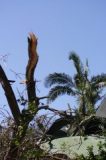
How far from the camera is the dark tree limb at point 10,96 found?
5020 millimetres

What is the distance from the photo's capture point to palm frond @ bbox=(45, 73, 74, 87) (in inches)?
1124

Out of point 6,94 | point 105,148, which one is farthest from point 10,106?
point 105,148

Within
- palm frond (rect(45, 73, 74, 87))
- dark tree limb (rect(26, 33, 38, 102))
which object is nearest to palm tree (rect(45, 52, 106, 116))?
palm frond (rect(45, 73, 74, 87))

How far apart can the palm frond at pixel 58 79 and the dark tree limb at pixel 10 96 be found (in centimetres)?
2334

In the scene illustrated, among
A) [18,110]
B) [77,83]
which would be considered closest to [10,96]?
[18,110]

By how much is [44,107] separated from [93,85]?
2245cm

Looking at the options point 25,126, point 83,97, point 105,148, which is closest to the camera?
point 25,126

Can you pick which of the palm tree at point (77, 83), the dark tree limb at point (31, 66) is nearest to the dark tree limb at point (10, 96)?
the dark tree limb at point (31, 66)

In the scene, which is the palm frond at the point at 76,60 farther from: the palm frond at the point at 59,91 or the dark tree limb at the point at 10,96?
the dark tree limb at the point at 10,96

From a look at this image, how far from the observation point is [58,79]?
28.7 m

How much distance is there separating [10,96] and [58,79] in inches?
933

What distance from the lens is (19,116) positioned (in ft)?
16.7

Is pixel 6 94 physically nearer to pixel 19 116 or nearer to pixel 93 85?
pixel 19 116

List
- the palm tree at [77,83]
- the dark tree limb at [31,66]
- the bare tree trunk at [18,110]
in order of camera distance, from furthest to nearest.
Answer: the palm tree at [77,83], the dark tree limb at [31,66], the bare tree trunk at [18,110]
